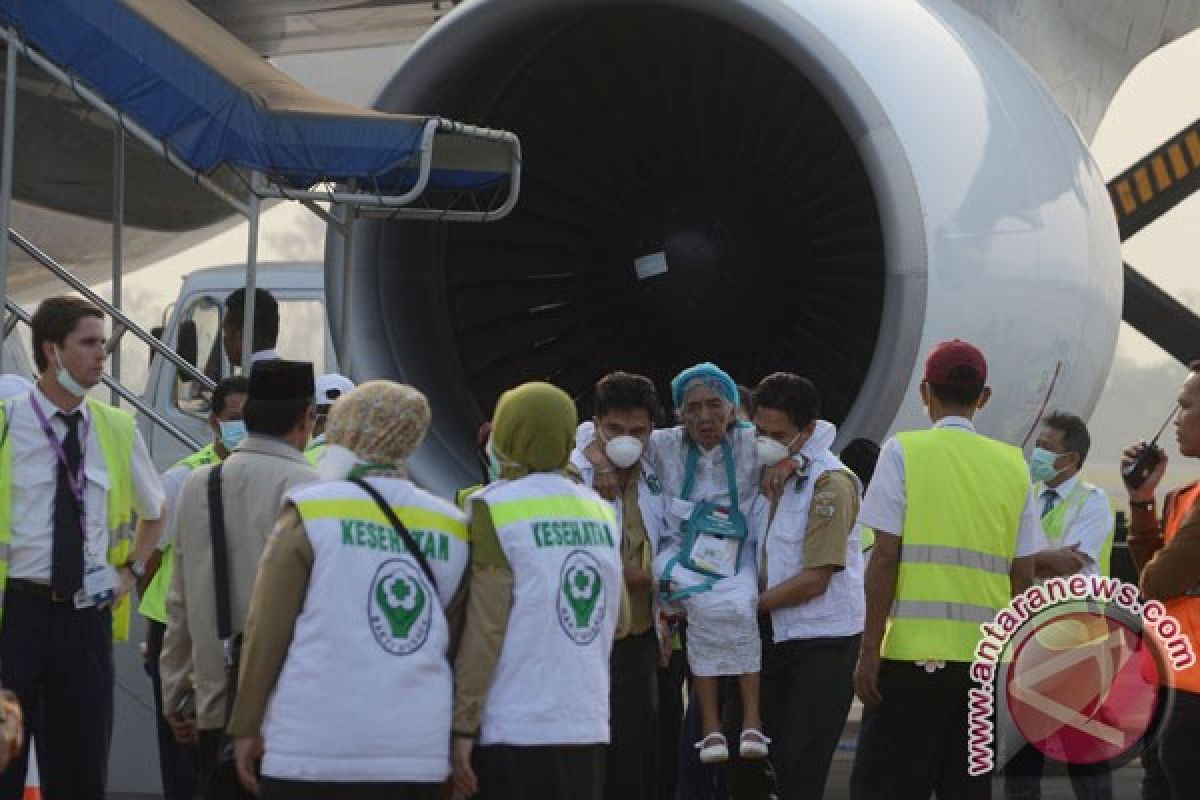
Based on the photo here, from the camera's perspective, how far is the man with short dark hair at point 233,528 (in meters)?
5.09

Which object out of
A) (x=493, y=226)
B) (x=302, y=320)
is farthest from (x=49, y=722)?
(x=302, y=320)

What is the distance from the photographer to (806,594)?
6.28 m

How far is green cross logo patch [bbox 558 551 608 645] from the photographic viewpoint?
15.3ft

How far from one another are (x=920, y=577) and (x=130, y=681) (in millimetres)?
3503

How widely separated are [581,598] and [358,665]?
589 millimetres

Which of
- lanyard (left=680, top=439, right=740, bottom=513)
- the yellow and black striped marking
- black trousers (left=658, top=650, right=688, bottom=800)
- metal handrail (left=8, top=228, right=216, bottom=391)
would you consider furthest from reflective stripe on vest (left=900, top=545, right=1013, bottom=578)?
the yellow and black striped marking

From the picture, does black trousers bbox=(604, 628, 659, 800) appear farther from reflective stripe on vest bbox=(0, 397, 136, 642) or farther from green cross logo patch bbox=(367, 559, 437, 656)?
green cross logo patch bbox=(367, 559, 437, 656)

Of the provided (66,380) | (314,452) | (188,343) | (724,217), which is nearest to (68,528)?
(66,380)

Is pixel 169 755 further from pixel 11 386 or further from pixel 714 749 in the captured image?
pixel 714 749

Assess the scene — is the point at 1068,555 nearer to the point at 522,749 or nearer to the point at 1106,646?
the point at 1106,646

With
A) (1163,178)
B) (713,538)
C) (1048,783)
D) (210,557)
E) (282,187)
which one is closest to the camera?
(210,557)

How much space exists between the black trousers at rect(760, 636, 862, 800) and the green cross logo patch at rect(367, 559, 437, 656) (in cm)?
210

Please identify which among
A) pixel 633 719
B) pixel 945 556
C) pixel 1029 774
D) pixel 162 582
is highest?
pixel 945 556

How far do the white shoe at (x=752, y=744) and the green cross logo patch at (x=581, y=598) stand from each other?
1.60 m
